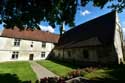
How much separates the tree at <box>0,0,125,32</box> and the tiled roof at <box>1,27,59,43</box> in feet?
62.0

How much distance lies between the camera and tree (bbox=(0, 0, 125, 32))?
846cm

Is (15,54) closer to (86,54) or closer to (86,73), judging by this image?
(86,54)

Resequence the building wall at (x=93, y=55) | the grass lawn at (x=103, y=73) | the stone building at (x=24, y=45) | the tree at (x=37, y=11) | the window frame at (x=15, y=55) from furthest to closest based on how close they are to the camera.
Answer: the window frame at (x=15, y=55), the stone building at (x=24, y=45), the building wall at (x=93, y=55), the grass lawn at (x=103, y=73), the tree at (x=37, y=11)

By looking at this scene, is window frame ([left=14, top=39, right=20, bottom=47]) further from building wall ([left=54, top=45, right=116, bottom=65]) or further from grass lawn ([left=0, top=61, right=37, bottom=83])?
grass lawn ([left=0, top=61, right=37, bottom=83])

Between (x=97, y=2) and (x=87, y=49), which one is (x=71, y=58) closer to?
(x=87, y=49)

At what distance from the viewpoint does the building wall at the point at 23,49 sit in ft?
91.0

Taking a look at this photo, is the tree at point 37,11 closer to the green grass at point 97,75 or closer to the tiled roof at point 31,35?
the green grass at point 97,75

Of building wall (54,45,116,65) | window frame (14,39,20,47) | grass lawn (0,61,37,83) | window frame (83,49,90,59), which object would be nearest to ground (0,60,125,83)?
grass lawn (0,61,37,83)

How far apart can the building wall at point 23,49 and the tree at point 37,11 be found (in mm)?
20649

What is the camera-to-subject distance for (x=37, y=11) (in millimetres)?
8547

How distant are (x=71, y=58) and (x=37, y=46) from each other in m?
12.1

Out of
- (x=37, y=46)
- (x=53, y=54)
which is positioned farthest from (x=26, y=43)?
(x=53, y=54)

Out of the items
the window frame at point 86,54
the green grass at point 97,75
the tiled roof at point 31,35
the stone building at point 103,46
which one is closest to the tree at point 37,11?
the green grass at point 97,75

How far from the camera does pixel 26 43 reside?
3123 centimetres
